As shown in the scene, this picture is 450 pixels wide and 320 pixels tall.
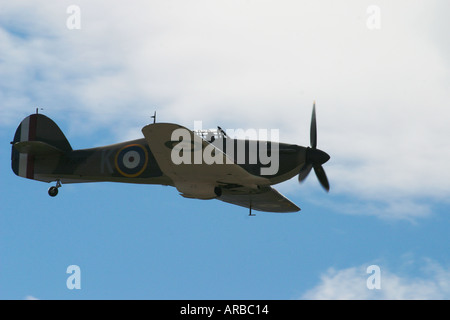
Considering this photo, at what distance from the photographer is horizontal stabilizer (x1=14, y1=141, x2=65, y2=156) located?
21.8 meters

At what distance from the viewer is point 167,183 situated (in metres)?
20.6

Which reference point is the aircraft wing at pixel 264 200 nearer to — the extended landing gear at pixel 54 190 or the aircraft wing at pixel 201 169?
the aircraft wing at pixel 201 169

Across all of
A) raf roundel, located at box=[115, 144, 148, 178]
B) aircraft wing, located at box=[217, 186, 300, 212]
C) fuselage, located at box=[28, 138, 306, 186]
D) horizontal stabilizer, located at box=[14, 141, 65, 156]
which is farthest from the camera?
aircraft wing, located at box=[217, 186, 300, 212]

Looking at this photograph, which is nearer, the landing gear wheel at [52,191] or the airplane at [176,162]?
the airplane at [176,162]

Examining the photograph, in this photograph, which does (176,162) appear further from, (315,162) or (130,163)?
(315,162)

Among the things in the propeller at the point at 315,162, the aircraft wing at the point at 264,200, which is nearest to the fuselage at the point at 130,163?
the propeller at the point at 315,162

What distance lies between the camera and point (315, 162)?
19.5 m

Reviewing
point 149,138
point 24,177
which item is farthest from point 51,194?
point 149,138

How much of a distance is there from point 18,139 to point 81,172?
3.58 meters

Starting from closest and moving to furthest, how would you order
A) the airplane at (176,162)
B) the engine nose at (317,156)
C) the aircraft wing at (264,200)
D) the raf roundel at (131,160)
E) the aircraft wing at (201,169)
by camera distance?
the aircraft wing at (201,169) < the airplane at (176,162) < the engine nose at (317,156) < the raf roundel at (131,160) < the aircraft wing at (264,200)

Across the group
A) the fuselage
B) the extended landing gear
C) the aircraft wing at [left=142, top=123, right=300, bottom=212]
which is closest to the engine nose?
the fuselage

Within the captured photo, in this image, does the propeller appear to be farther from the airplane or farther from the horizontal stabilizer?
the horizontal stabilizer

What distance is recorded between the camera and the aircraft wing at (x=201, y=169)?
57.2 feet
